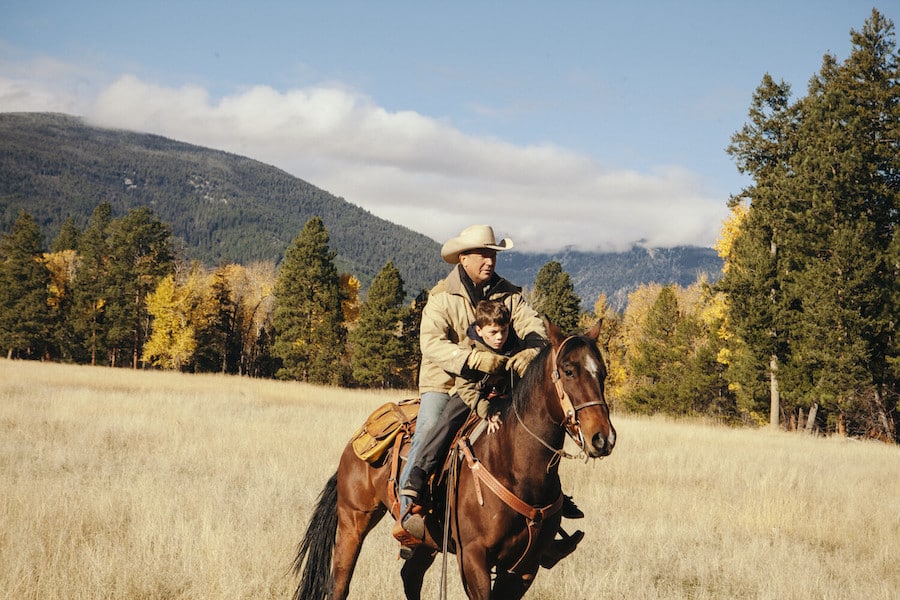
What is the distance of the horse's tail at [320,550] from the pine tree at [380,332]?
126 feet

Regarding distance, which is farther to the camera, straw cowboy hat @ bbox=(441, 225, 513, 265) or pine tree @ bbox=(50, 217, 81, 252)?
pine tree @ bbox=(50, 217, 81, 252)

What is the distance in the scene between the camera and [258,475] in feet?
35.9

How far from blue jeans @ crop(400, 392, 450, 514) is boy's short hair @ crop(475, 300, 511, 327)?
844 millimetres

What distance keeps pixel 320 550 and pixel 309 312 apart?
130 feet

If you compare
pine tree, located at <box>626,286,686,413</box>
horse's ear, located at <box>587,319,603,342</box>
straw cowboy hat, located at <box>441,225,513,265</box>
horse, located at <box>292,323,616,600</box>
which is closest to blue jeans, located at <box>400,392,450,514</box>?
horse, located at <box>292,323,616,600</box>

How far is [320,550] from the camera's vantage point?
5.67 meters

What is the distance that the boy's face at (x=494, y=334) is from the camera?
13.7ft

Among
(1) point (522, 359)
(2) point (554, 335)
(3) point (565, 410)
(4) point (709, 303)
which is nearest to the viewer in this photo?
(3) point (565, 410)

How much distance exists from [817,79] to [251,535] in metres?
29.4

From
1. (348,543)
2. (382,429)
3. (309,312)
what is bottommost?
(348,543)

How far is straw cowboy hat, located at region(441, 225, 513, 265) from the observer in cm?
458

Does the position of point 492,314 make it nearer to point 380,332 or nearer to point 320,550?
point 320,550

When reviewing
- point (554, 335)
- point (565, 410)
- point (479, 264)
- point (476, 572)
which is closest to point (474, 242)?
point (479, 264)

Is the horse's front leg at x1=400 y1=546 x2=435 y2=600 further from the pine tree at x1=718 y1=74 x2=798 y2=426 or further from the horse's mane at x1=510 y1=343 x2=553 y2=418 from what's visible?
the pine tree at x1=718 y1=74 x2=798 y2=426
